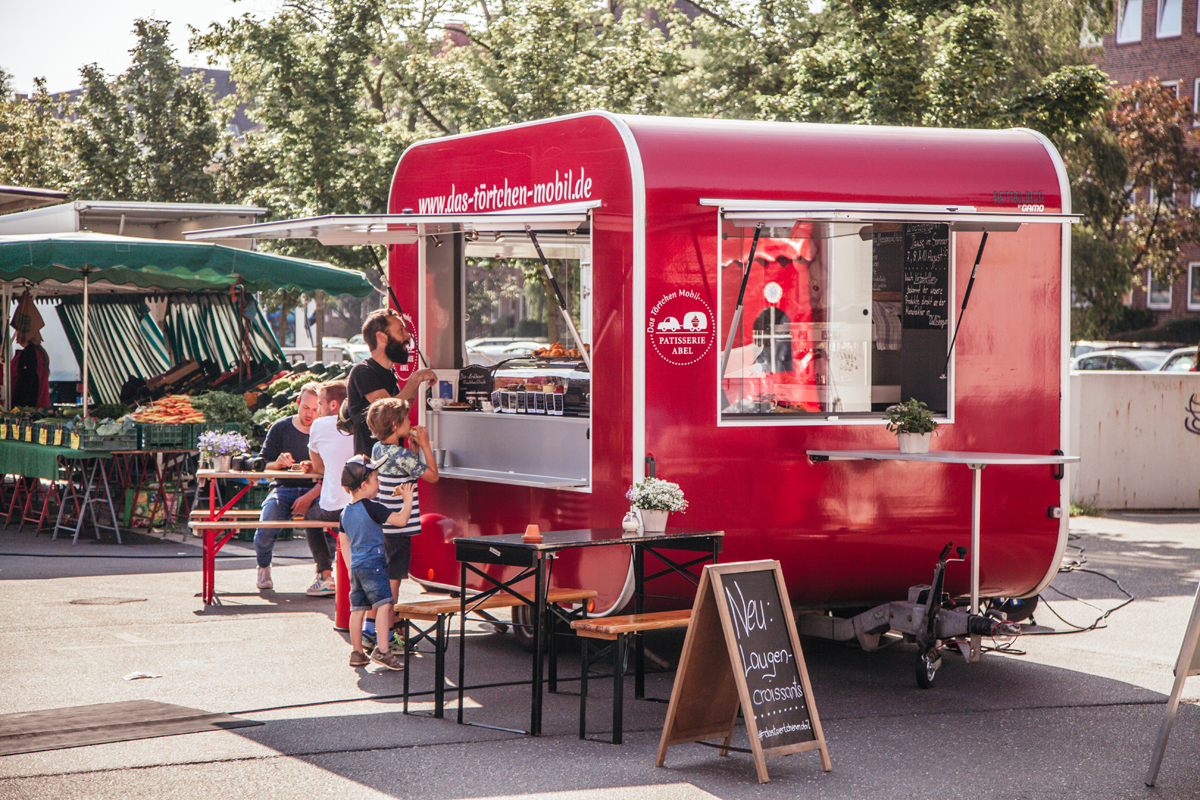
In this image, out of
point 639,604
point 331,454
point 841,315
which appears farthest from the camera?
point 331,454

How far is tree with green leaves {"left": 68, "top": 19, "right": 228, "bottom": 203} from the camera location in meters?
23.5

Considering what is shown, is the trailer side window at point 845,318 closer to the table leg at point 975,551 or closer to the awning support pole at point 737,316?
the awning support pole at point 737,316

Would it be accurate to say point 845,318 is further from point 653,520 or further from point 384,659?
point 384,659

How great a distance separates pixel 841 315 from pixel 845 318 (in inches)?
1.2

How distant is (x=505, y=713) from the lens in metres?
6.52

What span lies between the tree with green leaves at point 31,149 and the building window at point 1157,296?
28.8m

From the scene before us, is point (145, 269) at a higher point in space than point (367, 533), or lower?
higher

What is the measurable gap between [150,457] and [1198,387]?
1066cm

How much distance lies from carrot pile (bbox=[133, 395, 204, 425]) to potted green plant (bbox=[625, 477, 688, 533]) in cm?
683

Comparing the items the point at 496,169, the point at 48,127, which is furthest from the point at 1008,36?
the point at 48,127

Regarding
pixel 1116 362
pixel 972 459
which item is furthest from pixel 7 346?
pixel 1116 362

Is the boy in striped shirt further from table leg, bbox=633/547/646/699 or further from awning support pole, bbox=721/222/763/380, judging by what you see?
awning support pole, bbox=721/222/763/380

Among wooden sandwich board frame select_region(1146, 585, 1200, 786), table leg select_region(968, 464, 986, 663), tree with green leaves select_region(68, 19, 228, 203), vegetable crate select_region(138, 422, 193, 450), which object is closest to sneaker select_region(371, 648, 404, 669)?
table leg select_region(968, 464, 986, 663)

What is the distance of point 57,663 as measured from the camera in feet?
24.0
